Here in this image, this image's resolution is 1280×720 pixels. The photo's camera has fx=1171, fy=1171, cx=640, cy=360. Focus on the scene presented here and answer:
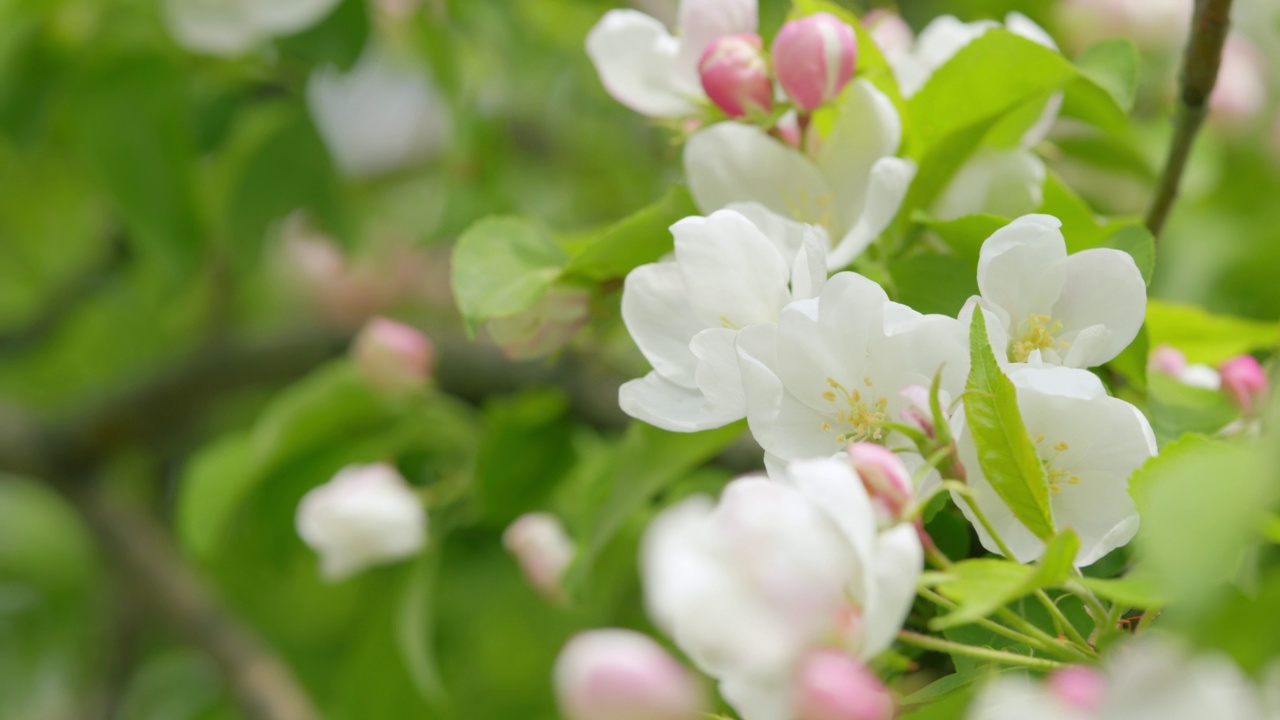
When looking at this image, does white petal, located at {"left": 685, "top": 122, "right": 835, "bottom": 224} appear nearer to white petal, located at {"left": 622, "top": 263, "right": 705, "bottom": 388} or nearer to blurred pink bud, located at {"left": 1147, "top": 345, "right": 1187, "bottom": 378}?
white petal, located at {"left": 622, "top": 263, "right": 705, "bottom": 388}

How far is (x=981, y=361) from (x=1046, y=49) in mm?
215

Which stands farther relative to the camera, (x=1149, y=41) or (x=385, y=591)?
(x=385, y=591)

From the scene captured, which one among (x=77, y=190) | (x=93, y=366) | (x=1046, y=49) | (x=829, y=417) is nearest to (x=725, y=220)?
(x=829, y=417)

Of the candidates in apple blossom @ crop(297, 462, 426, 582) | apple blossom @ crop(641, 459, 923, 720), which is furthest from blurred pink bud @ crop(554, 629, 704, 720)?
apple blossom @ crop(297, 462, 426, 582)

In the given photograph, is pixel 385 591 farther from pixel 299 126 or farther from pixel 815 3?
pixel 815 3

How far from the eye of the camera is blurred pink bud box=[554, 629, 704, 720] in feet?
1.01

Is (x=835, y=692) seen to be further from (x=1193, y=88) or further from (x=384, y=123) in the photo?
(x=384, y=123)

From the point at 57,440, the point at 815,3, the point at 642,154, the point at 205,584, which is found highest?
the point at 815,3

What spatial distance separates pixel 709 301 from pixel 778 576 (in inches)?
6.6

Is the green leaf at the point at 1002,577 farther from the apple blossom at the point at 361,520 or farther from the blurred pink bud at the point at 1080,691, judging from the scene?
the apple blossom at the point at 361,520

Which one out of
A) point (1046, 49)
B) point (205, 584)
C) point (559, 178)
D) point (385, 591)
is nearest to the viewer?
point (1046, 49)

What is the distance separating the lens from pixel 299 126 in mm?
1008

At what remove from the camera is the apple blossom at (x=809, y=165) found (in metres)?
0.52

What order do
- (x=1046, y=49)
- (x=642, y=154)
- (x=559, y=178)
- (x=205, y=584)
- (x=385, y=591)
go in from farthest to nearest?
1. (x=559, y=178)
2. (x=642, y=154)
3. (x=205, y=584)
4. (x=385, y=591)
5. (x=1046, y=49)
